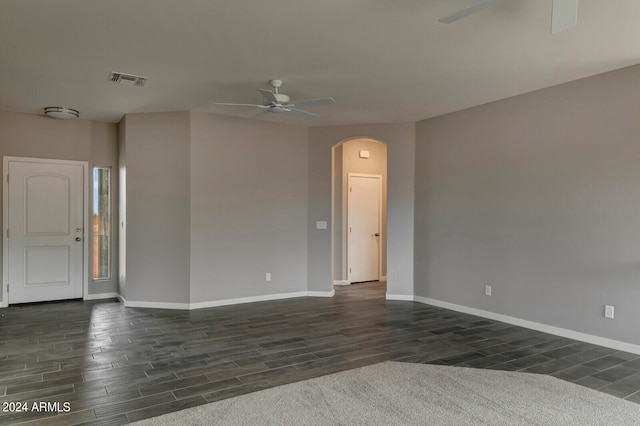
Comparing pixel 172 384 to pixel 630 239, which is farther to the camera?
pixel 630 239

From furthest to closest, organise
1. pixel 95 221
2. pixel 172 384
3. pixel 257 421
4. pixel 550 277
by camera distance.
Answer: pixel 95 221, pixel 550 277, pixel 172 384, pixel 257 421

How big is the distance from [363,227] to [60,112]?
5.19 metres

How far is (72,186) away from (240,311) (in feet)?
10.7

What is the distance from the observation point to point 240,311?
568 cm

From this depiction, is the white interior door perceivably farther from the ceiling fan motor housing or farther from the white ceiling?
the ceiling fan motor housing

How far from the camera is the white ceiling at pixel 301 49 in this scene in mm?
2990

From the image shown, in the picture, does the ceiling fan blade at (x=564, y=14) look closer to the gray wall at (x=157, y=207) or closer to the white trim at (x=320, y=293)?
the gray wall at (x=157, y=207)

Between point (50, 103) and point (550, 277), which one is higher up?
point (50, 103)

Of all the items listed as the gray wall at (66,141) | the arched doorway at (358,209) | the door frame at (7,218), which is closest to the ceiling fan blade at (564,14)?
the arched doorway at (358,209)

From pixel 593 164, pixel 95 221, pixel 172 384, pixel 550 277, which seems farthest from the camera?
pixel 95 221

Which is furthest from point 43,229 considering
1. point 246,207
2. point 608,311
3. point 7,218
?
point 608,311

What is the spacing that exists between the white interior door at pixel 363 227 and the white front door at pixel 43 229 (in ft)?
14.7

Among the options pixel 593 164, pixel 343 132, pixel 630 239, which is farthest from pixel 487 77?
pixel 343 132

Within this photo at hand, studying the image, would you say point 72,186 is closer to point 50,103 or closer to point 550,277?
point 50,103
